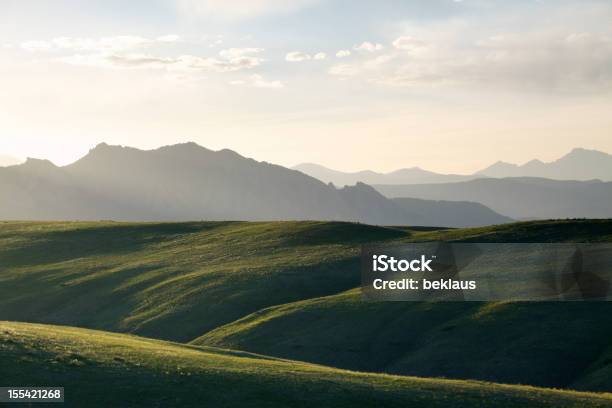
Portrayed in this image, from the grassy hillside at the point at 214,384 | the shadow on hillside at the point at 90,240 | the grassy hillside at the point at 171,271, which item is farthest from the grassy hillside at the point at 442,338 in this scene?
the shadow on hillside at the point at 90,240

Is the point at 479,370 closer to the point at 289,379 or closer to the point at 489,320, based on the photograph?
the point at 489,320

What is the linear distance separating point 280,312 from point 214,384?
A: 38.1 meters

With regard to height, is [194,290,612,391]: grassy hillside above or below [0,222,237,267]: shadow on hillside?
below

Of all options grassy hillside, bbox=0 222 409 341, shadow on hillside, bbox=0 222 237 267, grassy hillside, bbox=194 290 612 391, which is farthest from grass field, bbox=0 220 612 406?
shadow on hillside, bbox=0 222 237 267

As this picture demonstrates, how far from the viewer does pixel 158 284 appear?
90.9m

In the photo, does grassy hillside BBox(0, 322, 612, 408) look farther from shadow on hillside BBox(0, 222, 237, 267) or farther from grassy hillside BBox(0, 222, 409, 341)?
shadow on hillside BBox(0, 222, 237, 267)

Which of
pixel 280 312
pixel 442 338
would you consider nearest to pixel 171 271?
pixel 280 312

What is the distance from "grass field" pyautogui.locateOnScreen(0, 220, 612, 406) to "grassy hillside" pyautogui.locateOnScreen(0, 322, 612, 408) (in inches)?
8.2

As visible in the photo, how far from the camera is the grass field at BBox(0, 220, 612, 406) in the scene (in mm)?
50188

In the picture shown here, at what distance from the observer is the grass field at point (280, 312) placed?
5019cm

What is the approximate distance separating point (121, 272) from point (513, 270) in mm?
52955

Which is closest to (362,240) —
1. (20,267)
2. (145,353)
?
(20,267)

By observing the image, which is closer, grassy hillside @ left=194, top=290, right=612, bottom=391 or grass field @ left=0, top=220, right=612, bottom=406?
grass field @ left=0, top=220, right=612, bottom=406

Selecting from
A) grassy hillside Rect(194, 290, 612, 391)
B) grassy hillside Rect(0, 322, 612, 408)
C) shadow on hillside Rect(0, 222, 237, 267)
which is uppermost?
shadow on hillside Rect(0, 222, 237, 267)
